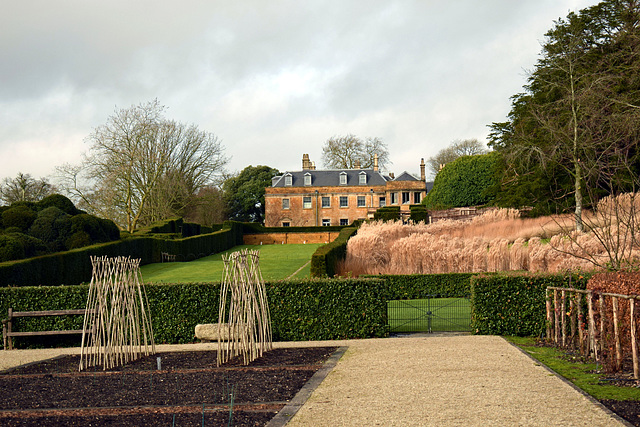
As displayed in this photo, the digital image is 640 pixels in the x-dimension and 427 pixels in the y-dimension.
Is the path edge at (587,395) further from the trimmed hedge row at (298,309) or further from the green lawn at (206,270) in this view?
the green lawn at (206,270)

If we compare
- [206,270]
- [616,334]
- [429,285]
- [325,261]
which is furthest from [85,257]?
[616,334]

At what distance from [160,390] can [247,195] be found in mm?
51274

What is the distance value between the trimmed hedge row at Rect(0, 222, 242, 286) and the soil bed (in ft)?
21.8

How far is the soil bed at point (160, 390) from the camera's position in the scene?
5.51 m

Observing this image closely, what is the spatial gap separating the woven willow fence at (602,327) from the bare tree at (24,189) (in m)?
38.0

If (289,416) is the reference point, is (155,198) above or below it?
above

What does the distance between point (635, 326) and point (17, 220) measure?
61.1 ft

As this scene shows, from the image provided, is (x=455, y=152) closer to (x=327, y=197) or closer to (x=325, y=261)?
(x=327, y=197)

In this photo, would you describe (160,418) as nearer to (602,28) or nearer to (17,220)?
(17,220)

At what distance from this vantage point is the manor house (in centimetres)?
5281

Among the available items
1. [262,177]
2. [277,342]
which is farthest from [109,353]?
[262,177]

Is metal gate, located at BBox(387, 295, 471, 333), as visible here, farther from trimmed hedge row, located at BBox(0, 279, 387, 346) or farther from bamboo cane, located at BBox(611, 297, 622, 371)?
bamboo cane, located at BBox(611, 297, 622, 371)

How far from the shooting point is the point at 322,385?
21.7ft

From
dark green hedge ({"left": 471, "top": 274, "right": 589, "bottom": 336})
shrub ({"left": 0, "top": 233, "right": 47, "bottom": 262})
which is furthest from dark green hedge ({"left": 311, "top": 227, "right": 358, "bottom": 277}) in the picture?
shrub ({"left": 0, "top": 233, "right": 47, "bottom": 262})
